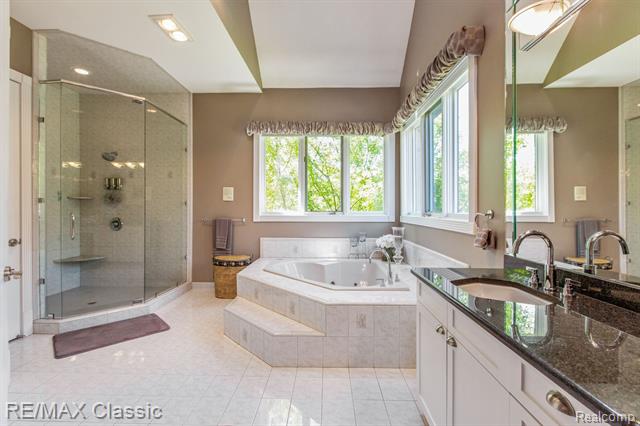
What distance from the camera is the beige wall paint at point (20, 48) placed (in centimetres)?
256

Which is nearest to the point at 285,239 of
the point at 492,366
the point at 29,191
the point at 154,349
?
the point at 154,349

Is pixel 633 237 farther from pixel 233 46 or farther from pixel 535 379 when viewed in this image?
pixel 233 46

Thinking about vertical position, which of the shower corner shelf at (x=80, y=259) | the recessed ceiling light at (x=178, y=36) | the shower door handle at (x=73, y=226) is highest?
the recessed ceiling light at (x=178, y=36)

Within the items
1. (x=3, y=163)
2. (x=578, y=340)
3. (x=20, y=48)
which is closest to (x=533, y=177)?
(x=578, y=340)

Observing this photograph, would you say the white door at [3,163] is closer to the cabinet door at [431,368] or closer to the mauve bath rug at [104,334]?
the cabinet door at [431,368]

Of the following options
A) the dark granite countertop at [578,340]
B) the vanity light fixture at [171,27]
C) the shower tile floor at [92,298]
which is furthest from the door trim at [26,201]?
the dark granite countertop at [578,340]

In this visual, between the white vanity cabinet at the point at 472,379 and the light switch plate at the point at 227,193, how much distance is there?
3.08 metres

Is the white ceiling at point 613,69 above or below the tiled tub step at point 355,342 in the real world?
above

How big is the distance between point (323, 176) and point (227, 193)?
1314 mm

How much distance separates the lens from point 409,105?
9.80 feet

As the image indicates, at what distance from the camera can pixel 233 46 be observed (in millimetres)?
2875

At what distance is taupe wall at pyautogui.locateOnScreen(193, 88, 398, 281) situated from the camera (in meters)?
4.05

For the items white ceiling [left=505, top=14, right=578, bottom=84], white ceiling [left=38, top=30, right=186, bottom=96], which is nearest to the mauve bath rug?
white ceiling [left=38, top=30, right=186, bottom=96]

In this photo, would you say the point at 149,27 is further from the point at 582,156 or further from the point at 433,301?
the point at 582,156
